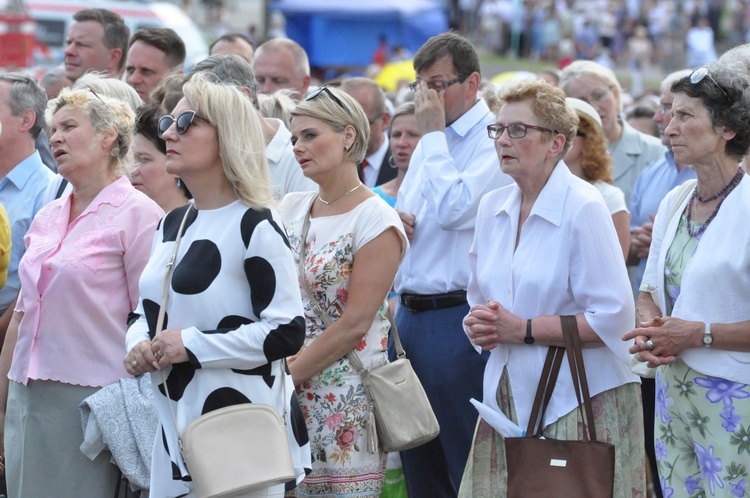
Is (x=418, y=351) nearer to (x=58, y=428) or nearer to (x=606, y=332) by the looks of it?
(x=606, y=332)

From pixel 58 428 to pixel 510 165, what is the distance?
2.07m

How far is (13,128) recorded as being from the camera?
5.67 m

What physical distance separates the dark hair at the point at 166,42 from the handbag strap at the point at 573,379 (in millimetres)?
3807

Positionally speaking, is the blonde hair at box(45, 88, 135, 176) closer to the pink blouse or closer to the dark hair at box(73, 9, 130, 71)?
the pink blouse

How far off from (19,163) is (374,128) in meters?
2.66

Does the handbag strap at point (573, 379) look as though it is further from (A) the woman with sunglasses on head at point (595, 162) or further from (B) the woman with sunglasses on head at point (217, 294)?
(A) the woman with sunglasses on head at point (595, 162)

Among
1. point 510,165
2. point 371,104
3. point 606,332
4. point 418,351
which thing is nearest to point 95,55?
point 371,104

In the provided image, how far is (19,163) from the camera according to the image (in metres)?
5.68

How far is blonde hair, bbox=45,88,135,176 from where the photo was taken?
4.61m

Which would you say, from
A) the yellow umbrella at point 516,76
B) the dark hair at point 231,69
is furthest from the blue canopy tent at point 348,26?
the dark hair at point 231,69

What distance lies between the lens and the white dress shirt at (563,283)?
409cm

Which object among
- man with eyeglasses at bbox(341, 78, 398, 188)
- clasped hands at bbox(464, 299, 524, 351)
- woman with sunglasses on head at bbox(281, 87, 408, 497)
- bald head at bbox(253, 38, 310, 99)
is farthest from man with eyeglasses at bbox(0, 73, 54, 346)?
clasped hands at bbox(464, 299, 524, 351)

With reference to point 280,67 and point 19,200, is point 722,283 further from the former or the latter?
point 280,67

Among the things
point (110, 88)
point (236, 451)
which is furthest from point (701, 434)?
point (110, 88)
